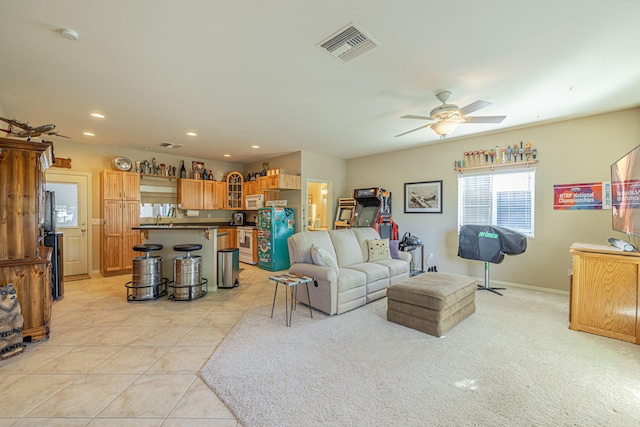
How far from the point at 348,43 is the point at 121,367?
3.45 m

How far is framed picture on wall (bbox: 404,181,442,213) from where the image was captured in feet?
18.9

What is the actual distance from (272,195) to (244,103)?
11.7 ft

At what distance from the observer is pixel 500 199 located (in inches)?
199

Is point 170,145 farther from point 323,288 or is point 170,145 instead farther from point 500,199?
point 500,199

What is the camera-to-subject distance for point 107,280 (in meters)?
5.36

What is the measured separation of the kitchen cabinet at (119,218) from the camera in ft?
18.6

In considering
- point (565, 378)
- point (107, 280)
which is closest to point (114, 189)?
point (107, 280)

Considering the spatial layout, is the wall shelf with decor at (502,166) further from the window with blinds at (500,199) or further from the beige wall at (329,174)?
the beige wall at (329,174)


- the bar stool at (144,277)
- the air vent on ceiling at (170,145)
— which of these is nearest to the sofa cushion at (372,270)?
the bar stool at (144,277)

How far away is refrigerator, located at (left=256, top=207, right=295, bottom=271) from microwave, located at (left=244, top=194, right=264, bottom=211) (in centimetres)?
60

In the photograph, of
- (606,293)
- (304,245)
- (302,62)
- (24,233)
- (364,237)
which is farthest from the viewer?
(364,237)

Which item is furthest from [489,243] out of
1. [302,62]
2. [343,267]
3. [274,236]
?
[274,236]

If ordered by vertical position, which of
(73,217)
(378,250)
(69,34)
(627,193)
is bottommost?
(378,250)

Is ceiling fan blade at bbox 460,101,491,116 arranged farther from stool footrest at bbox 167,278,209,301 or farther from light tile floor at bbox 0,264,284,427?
stool footrest at bbox 167,278,209,301
